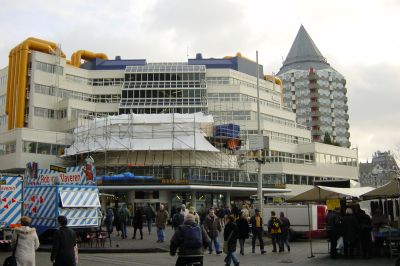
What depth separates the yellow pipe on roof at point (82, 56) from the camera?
251 ft

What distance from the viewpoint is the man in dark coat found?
361 inches

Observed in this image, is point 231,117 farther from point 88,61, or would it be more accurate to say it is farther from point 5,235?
point 5,235

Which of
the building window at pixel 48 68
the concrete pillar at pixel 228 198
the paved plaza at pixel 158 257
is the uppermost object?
the building window at pixel 48 68

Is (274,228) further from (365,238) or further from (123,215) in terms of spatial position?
(123,215)

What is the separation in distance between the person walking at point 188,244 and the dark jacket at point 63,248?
190cm

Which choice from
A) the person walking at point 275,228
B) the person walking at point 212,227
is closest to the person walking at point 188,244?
the person walking at point 212,227

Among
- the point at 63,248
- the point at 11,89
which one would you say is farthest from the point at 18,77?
the point at 63,248

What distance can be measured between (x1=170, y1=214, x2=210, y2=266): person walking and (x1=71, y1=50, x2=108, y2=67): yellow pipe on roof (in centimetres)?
7042

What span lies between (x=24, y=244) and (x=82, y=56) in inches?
2854

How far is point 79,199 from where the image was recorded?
70.7 ft

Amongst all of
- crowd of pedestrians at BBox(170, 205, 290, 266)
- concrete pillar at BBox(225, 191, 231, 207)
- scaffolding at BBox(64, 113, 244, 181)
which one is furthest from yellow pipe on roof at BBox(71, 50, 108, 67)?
crowd of pedestrians at BBox(170, 205, 290, 266)

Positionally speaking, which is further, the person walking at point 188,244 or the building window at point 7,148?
the building window at point 7,148

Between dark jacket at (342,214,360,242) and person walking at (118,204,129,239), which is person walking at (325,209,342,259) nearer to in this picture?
dark jacket at (342,214,360,242)

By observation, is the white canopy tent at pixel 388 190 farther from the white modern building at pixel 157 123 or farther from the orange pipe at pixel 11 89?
the orange pipe at pixel 11 89
